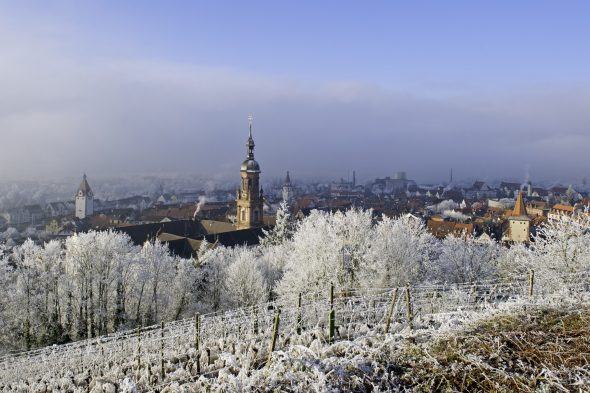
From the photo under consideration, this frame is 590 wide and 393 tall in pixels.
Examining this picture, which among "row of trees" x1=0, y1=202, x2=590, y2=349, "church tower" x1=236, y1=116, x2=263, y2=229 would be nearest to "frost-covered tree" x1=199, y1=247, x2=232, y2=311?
"row of trees" x1=0, y1=202, x2=590, y2=349

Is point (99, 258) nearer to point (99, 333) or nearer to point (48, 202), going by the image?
point (99, 333)

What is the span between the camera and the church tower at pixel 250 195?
6531 cm

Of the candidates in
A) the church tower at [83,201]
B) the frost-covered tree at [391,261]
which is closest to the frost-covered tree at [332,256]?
the frost-covered tree at [391,261]

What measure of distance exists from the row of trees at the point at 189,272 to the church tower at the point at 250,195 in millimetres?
31407

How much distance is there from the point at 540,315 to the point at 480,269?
23.1 m

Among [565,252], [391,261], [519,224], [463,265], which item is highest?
[565,252]

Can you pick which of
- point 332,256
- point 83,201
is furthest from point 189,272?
point 83,201

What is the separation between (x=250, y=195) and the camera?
65.7 m

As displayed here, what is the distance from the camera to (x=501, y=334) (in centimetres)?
820

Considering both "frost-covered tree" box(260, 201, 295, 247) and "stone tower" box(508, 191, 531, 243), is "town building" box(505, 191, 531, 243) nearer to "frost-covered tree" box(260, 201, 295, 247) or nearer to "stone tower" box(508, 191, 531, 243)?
"stone tower" box(508, 191, 531, 243)

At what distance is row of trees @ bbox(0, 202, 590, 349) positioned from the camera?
2672cm

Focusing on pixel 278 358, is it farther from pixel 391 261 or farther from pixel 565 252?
pixel 565 252

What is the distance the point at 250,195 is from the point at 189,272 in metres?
32.0

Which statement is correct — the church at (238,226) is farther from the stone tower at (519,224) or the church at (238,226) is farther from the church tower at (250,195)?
the stone tower at (519,224)
